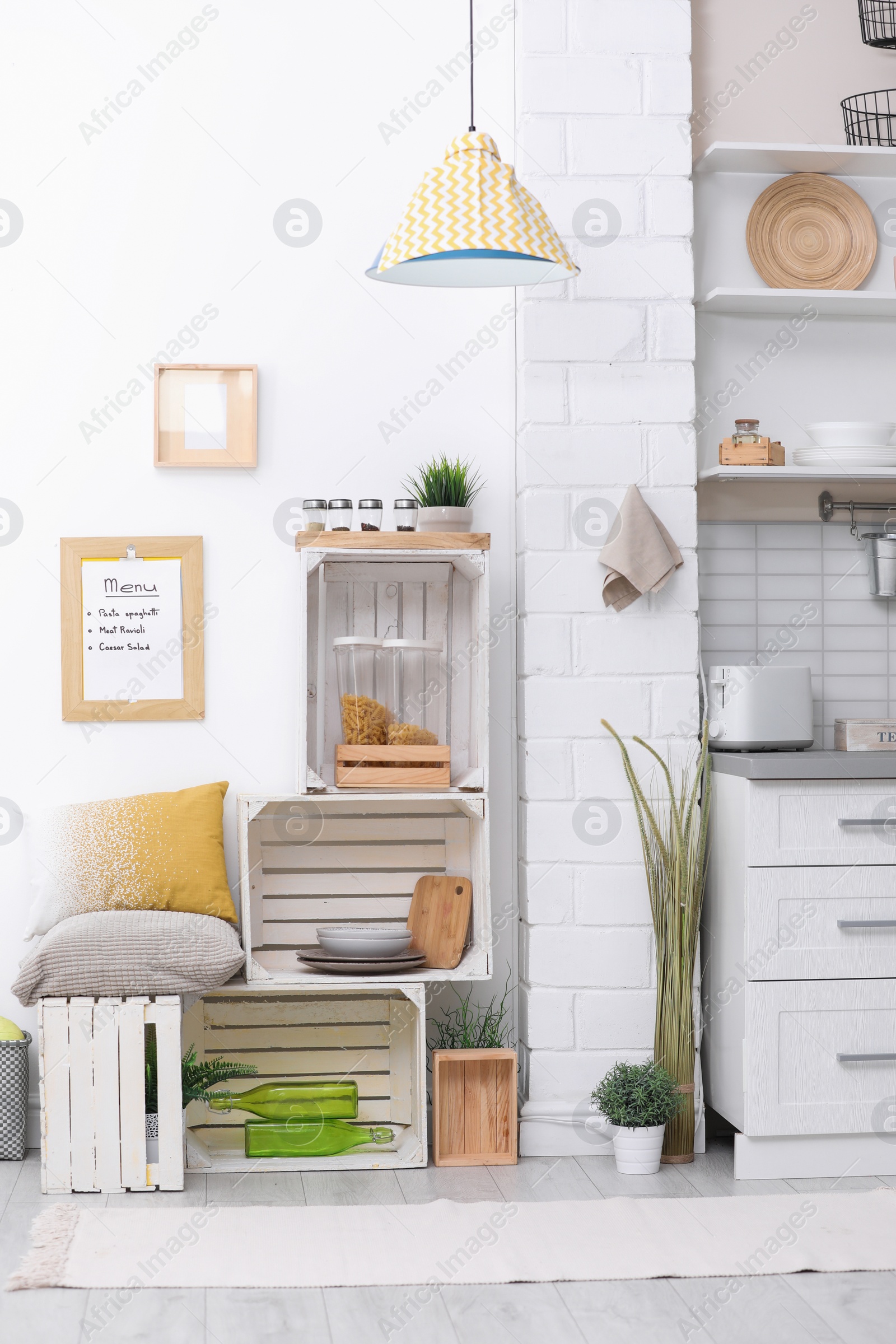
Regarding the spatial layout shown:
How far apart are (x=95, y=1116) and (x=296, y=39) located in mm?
2560

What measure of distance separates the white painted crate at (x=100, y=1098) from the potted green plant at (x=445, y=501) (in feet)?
3.96

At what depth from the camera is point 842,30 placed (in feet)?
10.9

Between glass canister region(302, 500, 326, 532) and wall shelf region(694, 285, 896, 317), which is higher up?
wall shelf region(694, 285, 896, 317)

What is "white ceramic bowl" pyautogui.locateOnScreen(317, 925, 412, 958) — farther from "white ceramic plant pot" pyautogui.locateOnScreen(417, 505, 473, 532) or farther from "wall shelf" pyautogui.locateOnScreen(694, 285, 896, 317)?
"wall shelf" pyautogui.locateOnScreen(694, 285, 896, 317)

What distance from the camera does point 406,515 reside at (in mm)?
2969

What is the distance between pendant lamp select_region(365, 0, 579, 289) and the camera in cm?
222

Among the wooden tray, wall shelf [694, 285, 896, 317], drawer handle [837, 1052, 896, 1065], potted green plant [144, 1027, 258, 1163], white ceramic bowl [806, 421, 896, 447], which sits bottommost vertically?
potted green plant [144, 1027, 258, 1163]

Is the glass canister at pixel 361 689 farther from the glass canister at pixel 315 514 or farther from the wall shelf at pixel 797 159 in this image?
the wall shelf at pixel 797 159

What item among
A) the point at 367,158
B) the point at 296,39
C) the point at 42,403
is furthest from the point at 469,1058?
the point at 296,39

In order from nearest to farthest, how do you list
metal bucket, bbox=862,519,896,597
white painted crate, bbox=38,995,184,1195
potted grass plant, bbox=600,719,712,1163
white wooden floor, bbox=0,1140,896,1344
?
white wooden floor, bbox=0,1140,896,1344
white painted crate, bbox=38,995,184,1195
potted grass plant, bbox=600,719,712,1163
metal bucket, bbox=862,519,896,597

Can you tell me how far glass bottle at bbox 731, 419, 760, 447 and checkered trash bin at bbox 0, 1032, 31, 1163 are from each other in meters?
2.18

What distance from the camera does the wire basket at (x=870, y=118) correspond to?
3281 millimetres

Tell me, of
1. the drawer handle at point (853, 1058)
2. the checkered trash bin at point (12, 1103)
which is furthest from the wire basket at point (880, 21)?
the checkered trash bin at point (12, 1103)

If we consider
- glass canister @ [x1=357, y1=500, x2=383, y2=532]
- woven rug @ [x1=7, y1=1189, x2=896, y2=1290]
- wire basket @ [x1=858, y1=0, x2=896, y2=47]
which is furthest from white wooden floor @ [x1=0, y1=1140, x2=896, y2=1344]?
wire basket @ [x1=858, y1=0, x2=896, y2=47]
